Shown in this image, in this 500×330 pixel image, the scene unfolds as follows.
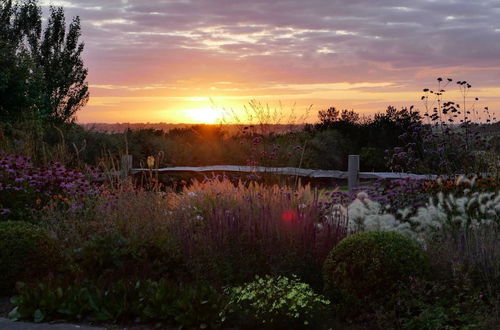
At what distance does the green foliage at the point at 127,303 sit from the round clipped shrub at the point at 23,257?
70 centimetres

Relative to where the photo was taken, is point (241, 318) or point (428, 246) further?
point (428, 246)

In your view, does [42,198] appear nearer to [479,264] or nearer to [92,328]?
[92,328]

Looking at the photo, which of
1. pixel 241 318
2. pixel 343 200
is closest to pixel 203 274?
pixel 241 318

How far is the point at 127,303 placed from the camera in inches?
215

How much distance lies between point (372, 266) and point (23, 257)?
3.60 meters

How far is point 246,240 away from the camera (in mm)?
6418

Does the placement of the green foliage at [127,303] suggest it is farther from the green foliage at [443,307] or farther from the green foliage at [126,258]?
the green foliage at [443,307]

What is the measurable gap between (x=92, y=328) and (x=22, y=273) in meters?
1.71

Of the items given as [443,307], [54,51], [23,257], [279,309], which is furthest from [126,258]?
[54,51]

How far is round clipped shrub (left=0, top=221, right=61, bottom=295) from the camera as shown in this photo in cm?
657

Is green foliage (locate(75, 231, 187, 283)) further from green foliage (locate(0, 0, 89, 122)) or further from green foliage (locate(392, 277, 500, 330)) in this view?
green foliage (locate(0, 0, 89, 122))

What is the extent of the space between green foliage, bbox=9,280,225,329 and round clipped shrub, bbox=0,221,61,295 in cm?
70

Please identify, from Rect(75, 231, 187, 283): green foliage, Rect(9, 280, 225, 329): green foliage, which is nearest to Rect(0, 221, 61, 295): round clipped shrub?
Rect(75, 231, 187, 283): green foliage

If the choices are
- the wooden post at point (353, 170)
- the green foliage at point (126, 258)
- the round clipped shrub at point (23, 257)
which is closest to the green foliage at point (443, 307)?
the green foliage at point (126, 258)
